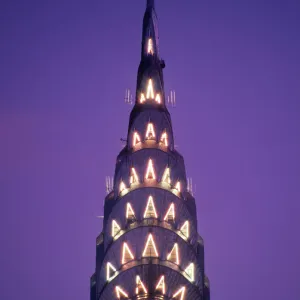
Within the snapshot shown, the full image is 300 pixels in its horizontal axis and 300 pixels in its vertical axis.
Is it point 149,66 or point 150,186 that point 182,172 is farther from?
point 149,66

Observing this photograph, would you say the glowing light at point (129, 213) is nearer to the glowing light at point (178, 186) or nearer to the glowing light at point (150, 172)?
the glowing light at point (150, 172)

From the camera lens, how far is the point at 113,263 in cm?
5866

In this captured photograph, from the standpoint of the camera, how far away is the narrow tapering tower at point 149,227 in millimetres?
55969

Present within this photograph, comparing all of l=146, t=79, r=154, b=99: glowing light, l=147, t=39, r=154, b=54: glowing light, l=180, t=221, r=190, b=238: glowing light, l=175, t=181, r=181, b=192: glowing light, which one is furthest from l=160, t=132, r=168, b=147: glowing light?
l=147, t=39, r=154, b=54: glowing light

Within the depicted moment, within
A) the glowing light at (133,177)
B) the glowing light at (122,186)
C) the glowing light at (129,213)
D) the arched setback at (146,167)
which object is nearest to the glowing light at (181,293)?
the glowing light at (129,213)

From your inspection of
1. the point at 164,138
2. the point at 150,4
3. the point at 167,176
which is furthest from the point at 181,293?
the point at 150,4

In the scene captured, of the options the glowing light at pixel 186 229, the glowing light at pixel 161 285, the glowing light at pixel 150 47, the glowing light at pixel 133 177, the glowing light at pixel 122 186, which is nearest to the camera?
the glowing light at pixel 161 285

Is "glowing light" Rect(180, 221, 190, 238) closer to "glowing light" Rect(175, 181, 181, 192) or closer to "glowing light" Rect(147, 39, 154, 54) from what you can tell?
"glowing light" Rect(175, 181, 181, 192)

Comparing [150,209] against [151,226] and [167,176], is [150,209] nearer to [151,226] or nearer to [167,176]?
[151,226]

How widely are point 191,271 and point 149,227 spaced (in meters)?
5.35

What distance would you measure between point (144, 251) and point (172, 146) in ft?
51.7

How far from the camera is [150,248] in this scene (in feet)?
189

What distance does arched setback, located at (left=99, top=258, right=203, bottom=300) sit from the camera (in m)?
55.5

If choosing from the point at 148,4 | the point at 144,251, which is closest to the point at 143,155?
the point at 144,251
